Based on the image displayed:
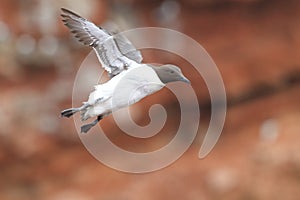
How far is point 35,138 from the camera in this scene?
14.1 ft

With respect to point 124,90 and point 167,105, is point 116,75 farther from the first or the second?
point 167,105

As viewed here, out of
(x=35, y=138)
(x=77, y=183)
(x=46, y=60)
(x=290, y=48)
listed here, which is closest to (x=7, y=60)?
(x=46, y=60)

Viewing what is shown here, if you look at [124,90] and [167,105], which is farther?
[167,105]

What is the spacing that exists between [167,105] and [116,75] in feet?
11.8

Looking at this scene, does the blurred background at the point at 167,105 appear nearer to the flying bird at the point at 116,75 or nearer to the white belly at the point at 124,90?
the flying bird at the point at 116,75

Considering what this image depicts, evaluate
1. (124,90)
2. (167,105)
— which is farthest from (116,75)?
(167,105)

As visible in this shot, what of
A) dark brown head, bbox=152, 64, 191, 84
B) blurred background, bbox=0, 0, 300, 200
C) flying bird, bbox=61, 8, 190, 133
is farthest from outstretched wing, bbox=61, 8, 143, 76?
blurred background, bbox=0, 0, 300, 200

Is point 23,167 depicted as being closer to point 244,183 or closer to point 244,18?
point 244,183

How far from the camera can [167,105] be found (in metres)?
4.54

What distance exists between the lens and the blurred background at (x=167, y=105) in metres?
4.31

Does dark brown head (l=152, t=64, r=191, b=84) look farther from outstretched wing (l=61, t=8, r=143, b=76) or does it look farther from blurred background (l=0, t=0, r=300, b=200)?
blurred background (l=0, t=0, r=300, b=200)

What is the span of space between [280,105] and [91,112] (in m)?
3.95

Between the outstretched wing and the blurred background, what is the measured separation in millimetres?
3188

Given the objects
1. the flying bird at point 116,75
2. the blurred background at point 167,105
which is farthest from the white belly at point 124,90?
the blurred background at point 167,105
